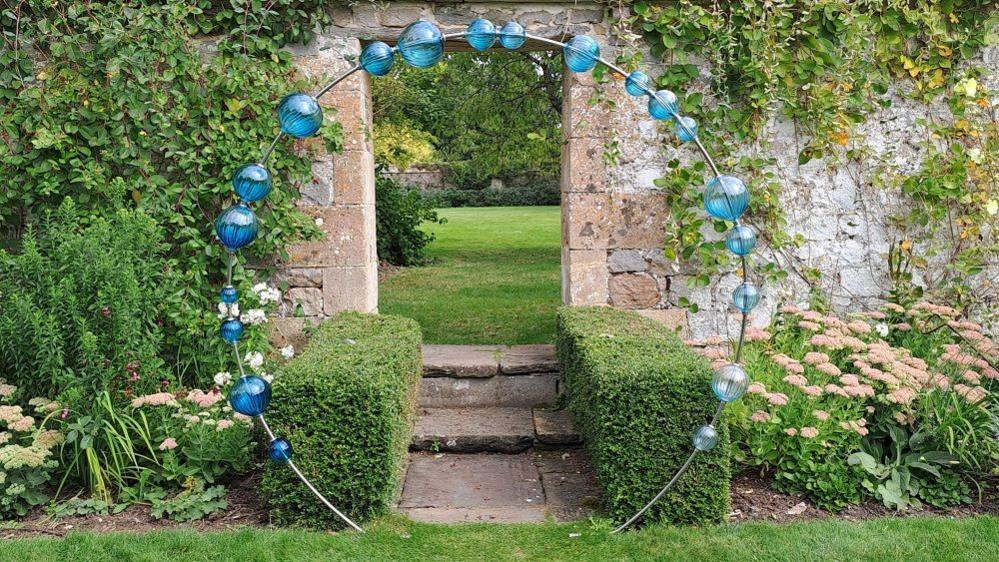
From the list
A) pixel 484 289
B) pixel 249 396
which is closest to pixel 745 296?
pixel 249 396

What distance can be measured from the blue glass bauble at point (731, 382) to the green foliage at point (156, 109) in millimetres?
2653

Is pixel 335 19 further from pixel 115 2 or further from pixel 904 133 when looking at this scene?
pixel 904 133

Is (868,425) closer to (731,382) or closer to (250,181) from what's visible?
(731,382)

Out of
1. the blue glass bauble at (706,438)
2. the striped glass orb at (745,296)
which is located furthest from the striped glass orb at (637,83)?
the blue glass bauble at (706,438)

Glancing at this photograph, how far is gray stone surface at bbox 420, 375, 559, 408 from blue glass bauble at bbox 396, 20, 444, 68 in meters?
2.35

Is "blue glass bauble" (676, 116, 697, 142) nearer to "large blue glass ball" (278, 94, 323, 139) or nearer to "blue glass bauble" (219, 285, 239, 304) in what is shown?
"large blue glass ball" (278, 94, 323, 139)

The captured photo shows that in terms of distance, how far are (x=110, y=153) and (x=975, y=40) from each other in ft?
16.8

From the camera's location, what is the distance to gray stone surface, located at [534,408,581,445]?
15.8 ft

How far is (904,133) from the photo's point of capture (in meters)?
5.51

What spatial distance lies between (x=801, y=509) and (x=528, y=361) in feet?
6.41

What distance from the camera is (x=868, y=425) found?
14.4ft

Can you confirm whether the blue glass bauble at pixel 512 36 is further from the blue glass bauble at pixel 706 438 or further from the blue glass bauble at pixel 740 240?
the blue glass bauble at pixel 706 438

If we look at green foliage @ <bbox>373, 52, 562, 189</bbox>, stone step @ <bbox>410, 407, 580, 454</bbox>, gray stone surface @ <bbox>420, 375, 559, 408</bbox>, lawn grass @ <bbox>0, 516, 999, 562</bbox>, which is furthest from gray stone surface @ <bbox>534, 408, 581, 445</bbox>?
green foliage @ <bbox>373, 52, 562, 189</bbox>

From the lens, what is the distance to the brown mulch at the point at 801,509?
3977 millimetres
